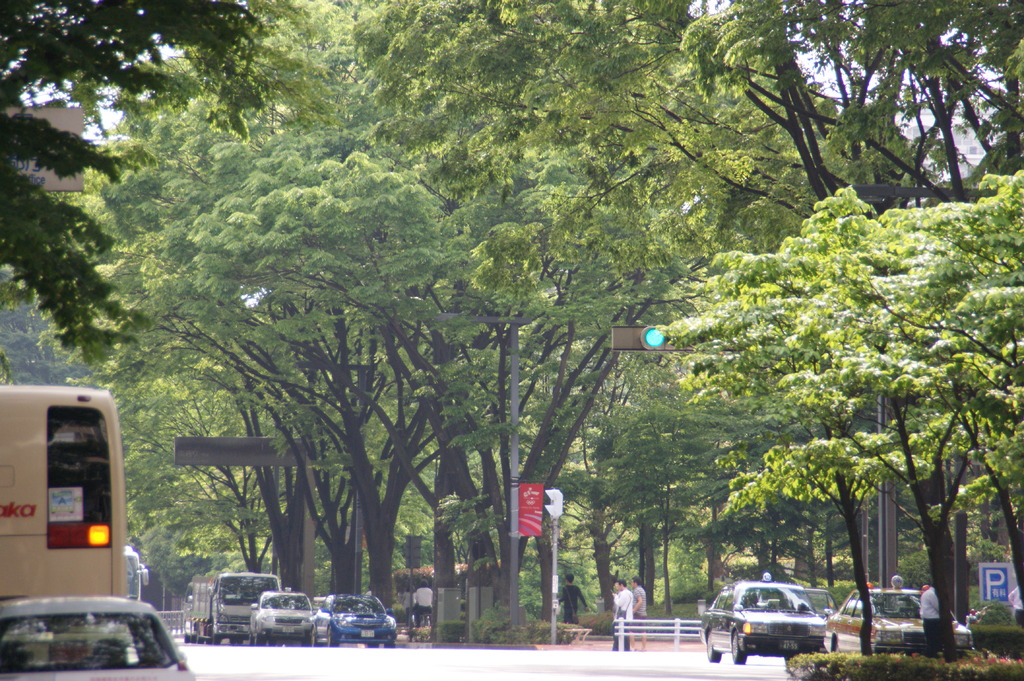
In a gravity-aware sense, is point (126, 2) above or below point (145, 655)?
above

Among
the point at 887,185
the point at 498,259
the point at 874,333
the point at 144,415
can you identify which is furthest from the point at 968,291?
the point at 144,415

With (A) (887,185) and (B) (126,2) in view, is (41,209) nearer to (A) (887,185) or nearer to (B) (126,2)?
(B) (126,2)

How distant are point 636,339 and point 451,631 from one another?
17.5 meters

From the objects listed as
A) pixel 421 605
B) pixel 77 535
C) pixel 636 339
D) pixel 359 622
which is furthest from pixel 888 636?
pixel 421 605

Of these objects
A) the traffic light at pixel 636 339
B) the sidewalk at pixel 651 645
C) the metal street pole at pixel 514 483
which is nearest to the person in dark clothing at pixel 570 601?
the sidewalk at pixel 651 645

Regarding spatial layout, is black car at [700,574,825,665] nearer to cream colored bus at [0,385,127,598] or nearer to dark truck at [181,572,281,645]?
cream colored bus at [0,385,127,598]

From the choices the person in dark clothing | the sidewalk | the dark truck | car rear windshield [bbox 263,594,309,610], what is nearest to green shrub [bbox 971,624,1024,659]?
the sidewalk

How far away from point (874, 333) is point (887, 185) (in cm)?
481

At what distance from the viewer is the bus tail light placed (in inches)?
475


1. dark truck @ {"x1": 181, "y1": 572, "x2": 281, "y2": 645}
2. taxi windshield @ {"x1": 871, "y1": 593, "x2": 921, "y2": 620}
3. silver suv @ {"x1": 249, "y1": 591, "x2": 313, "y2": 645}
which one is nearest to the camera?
taxi windshield @ {"x1": 871, "y1": 593, "x2": 921, "y2": 620}

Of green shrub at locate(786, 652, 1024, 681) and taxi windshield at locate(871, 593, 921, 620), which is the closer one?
green shrub at locate(786, 652, 1024, 681)

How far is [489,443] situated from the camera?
3394cm

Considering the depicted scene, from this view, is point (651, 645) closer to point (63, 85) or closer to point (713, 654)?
point (713, 654)

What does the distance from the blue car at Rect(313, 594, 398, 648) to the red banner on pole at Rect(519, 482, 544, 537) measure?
5.66 metres
